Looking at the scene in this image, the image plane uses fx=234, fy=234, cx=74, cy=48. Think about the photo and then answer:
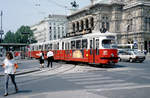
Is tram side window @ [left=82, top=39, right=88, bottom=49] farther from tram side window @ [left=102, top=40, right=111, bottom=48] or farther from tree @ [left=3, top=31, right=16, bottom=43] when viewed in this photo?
tree @ [left=3, top=31, right=16, bottom=43]

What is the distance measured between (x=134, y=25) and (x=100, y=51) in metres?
46.2

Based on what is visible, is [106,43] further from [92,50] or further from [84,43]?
[84,43]

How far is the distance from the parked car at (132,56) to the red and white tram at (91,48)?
9.39m

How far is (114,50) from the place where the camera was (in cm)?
2059

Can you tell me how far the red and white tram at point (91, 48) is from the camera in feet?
67.1

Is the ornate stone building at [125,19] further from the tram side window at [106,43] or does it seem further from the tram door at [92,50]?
the tram side window at [106,43]

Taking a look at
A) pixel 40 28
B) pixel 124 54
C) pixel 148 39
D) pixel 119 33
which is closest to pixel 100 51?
pixel 124 54

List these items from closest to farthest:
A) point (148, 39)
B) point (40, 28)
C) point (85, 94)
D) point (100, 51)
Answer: point (85, 94)
point (100, 51)
point (148, 39)
point (40, 28)

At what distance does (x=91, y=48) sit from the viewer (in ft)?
71.8

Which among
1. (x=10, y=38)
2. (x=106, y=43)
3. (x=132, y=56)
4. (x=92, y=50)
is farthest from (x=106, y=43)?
(x=10, y=38)

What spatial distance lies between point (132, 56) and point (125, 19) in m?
39.6

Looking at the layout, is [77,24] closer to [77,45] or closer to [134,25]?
[134,25]

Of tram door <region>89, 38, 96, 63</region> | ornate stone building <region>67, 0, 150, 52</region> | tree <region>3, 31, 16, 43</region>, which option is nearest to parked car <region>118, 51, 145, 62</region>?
tram door <region>89, 38, 96, 63</region>

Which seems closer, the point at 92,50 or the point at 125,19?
the point at 92,50
